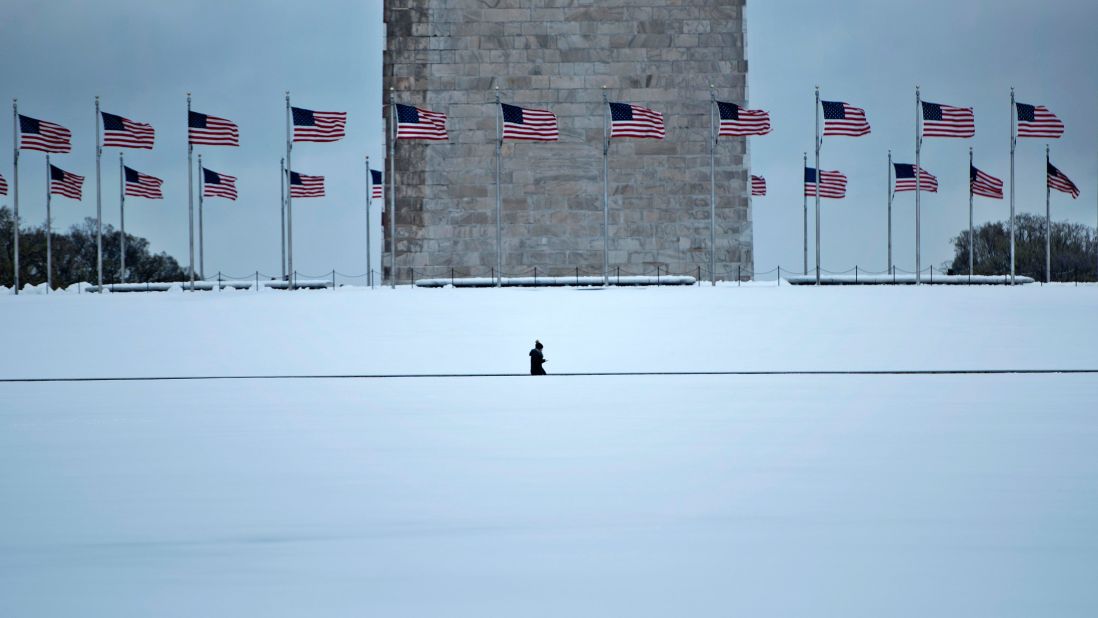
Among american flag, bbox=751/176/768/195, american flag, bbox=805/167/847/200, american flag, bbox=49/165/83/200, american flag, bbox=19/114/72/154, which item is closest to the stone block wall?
american flag, bbox=751/176/768/195

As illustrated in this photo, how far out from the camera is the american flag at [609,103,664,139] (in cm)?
3194

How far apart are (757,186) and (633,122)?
11.9 m

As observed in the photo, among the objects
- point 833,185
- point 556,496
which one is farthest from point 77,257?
point 556,496

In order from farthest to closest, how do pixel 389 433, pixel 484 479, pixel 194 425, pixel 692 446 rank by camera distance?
1. pixel 194 425
2. pixel 389 433
3. pixel 692 446
4. pixel 484 479

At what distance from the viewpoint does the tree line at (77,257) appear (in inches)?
2265

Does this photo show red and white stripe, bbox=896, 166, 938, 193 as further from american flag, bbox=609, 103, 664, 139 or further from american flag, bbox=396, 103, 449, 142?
american flag, bbox=396, 103, 449, 142

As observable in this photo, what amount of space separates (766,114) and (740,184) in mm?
8328

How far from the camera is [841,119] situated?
34.0m

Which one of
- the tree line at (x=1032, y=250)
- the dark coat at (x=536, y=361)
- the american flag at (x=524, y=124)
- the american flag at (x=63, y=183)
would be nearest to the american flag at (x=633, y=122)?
the american flag at (x=524, y=124)

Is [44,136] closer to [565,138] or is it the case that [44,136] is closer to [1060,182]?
[565,138]

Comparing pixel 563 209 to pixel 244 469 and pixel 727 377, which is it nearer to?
pixel 727 377

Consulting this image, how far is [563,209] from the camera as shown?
139 ft

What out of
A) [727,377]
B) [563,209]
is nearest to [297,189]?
[563,209]

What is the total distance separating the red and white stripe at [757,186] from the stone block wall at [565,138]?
0.54 m
